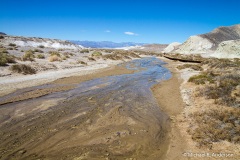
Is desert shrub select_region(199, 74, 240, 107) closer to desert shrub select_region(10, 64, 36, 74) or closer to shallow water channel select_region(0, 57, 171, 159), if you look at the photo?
shallow water channel select_region(0, 57, 171, 159)

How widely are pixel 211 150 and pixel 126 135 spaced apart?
2815 millimetres

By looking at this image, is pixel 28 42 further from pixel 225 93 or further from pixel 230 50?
pixel 225 93

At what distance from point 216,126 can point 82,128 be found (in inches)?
204

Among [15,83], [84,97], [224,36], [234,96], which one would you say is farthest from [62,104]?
[224,36]

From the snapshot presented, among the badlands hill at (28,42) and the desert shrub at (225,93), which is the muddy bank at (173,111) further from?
the badlands hill at (28,42)

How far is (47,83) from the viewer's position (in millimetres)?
13914

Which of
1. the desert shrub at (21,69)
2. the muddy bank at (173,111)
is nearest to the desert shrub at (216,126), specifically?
the muddy bank at (173,111)

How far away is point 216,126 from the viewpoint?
6773 millimetres

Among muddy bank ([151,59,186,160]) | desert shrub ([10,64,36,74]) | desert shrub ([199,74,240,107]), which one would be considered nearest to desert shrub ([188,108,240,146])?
muddy bank ([151,59,186,160])

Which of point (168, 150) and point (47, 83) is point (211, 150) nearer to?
point (168, 150)

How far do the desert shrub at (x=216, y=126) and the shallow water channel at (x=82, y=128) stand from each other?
1230 millimetres

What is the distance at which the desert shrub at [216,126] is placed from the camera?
6.03m

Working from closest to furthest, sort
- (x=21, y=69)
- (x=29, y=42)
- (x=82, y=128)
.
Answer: (x=82, y=128) → (x=21, y=69) → (x=29, y=42)

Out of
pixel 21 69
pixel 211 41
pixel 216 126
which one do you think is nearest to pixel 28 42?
pixel 21 69
